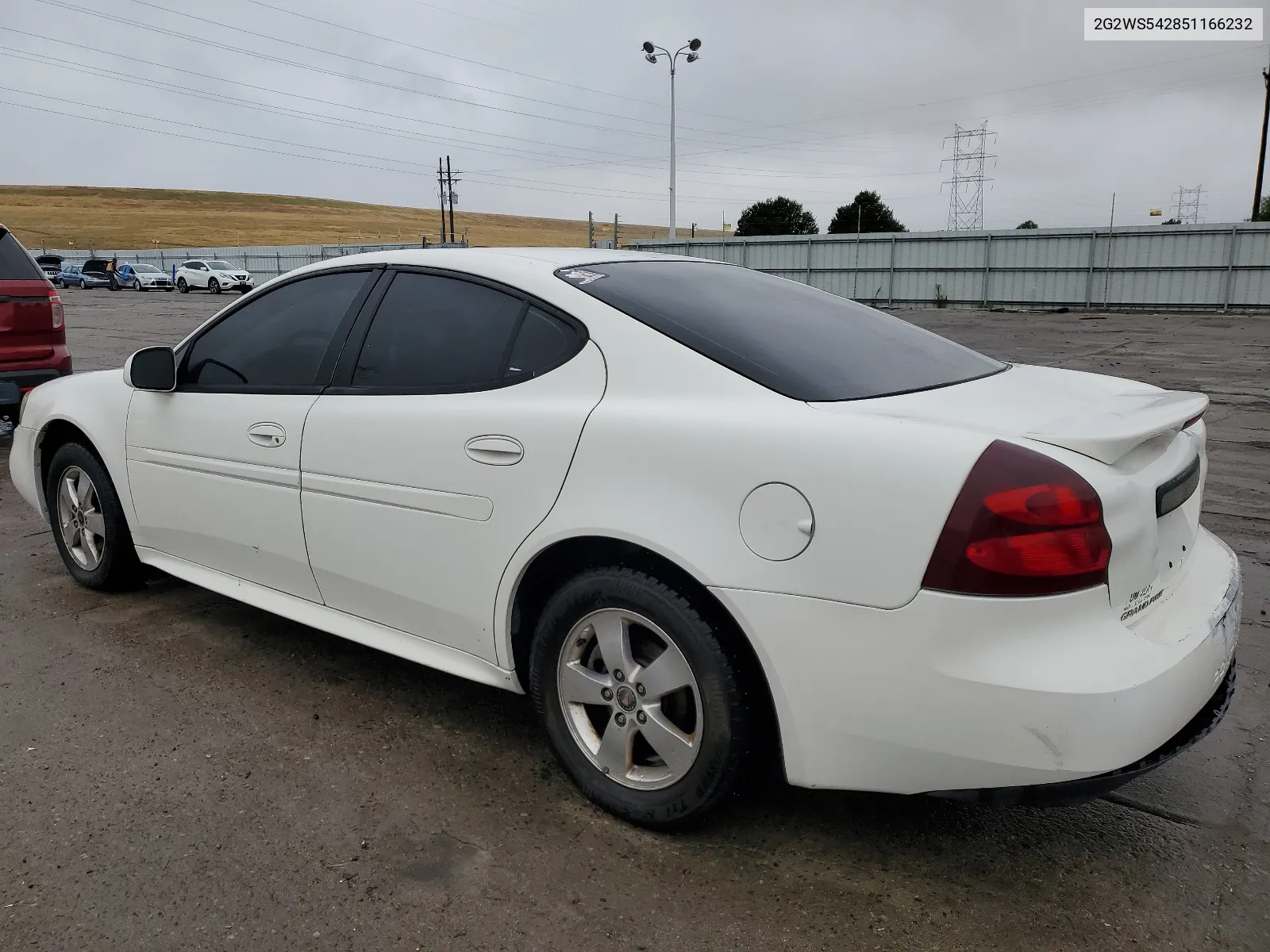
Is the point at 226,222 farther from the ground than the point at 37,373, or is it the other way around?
the point at 226,222

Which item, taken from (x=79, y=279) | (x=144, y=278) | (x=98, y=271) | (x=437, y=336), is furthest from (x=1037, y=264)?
(x=79, y=279)

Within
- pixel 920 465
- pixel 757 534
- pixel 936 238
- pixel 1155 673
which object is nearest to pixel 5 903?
pixel 757 534

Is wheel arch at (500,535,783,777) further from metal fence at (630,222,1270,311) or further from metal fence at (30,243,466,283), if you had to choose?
metal fence at (30,243,466,283)

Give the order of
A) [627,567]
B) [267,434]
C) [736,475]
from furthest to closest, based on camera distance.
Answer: [267,434] < [627,567] < [736,475]

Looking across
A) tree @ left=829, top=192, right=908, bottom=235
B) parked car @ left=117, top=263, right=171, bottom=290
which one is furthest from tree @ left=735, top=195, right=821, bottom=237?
parked car @ left=117, top=263, right=171, bottom=290

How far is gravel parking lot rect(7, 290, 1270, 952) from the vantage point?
2.21 meters

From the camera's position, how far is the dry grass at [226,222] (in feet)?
276

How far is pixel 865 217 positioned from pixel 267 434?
75.7 m

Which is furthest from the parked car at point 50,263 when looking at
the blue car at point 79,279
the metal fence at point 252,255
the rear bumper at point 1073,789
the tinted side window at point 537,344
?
the blue car at point 79,279

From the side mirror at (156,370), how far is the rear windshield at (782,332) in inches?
69.5

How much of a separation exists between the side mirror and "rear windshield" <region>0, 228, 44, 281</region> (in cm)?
433

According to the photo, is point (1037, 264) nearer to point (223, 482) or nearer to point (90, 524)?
point (90, 524)

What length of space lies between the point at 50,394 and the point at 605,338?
3.13 meters

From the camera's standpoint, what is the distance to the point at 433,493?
9.29 feet
